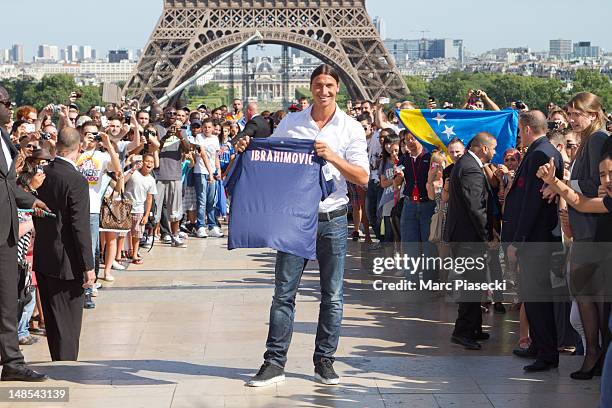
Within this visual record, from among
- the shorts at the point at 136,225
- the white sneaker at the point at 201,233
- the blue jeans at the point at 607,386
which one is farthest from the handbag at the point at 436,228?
the white sneaker at the point at 201,233

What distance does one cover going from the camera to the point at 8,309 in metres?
8.09

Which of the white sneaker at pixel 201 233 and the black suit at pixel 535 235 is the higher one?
the black suit at pixel 535 235

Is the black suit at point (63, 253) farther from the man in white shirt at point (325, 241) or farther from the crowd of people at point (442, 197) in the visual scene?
the man in white shirt at point (325, 241)

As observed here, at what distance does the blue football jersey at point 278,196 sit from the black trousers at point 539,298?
1793 millimetres

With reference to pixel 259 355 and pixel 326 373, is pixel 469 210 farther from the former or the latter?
pixel 326 373

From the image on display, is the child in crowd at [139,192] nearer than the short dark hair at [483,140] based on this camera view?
No

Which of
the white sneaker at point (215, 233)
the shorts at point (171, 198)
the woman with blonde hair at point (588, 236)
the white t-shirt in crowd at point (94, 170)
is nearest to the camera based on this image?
the woman with blonde hair at point (588, 236)

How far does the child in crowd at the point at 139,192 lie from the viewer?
15.4m

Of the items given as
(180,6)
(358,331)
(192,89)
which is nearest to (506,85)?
(180,6)

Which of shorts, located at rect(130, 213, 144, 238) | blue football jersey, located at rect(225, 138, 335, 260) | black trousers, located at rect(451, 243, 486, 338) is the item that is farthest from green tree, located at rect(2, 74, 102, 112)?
blue football jersey, located at rect(225, 138, 335, 260)

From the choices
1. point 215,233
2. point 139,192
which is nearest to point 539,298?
point 139,192

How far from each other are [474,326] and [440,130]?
348cm

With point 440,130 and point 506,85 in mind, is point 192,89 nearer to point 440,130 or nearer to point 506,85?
point 506,85

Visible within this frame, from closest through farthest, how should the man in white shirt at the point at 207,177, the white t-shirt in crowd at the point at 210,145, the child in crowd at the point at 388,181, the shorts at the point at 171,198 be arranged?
1. the child in crowd at the point at 388,181
2. the shorts at the point at 171,198
3. the man in white shirt at the point at 207,177
4. the white t-shirt in crowd at the point at 210,145
